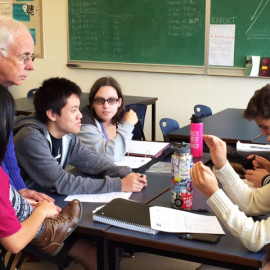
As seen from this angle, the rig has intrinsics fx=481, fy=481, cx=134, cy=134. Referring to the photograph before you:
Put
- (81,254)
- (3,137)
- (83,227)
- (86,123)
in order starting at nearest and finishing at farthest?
(3,137)
(83,227)
(81,254)
(86,123)

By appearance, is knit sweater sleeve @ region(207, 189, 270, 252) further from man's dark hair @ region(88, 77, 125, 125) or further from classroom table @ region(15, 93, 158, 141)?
classroom table @ region(15, 93, 158, 141)

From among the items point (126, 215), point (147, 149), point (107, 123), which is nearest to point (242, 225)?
point (126, 215)

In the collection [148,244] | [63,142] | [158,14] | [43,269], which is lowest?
[43,269]

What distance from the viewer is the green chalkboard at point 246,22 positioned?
515 cm

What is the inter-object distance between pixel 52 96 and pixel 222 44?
134 inches

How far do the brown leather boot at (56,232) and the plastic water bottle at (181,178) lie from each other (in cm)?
39

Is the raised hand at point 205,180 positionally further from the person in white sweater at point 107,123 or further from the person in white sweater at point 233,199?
the person in white sweater at point 107,123

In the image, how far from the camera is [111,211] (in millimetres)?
→ 1827

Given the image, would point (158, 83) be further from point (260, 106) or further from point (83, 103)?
point (260, 106)

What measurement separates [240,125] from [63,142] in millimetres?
1857

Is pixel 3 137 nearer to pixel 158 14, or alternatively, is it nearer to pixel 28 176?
pixel 28 176

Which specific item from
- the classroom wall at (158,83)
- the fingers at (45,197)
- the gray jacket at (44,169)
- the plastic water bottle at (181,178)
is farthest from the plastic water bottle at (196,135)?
the classroom wall at (158,83)

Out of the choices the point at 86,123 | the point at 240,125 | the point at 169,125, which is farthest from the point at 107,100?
the point at 240,125

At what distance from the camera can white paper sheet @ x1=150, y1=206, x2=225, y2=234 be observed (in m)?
1.69
